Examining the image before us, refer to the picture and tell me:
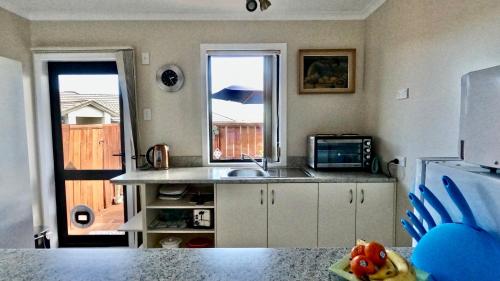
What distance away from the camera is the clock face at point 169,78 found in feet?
8.77

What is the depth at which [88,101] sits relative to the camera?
2770 mm

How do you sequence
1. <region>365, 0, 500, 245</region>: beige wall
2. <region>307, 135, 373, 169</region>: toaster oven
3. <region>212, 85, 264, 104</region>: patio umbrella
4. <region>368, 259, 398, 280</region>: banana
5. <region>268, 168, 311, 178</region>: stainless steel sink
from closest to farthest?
<region>368, 259, 398, 280</region>: banana, <region>365, 0, 500, 245</region>: beige wall, <region>268, 168, 311, 178</region>: stainless steel sink, <region>307, 135, 373, 169</region>: toaster oven, <region>212, 85, 264, 104</region>: patio umbrella

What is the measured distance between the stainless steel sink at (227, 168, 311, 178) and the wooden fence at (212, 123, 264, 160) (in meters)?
0.24

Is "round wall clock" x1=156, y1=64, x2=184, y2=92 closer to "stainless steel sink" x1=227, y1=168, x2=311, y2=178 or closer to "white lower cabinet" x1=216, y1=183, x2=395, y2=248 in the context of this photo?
"stainless steel sink" x1=227, y1=168, x2=311, y2=178

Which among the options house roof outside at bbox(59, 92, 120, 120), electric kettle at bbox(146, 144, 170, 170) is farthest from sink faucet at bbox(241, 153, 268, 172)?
house roof outside at bbox(59, 92, 120, 120)

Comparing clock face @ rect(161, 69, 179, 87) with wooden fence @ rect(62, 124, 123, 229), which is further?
wooden fence @ rect(62, 124, 123, 229)

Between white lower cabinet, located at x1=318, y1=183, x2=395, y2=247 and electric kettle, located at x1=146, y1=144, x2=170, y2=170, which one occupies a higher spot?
electric kettle, located at x1=146, y1=144, x2=170, y2=170

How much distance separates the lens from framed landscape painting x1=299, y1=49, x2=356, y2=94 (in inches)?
105

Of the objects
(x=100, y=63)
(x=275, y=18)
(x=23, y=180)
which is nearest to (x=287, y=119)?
(x=275, y=18)

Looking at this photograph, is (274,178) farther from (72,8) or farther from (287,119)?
(72,8)

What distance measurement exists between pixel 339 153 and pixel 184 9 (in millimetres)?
1998

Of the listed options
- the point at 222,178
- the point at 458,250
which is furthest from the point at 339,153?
the point at 458,250

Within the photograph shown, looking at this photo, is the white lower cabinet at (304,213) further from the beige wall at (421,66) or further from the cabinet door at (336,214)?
the beige wall at (421,66)

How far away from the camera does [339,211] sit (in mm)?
2203
